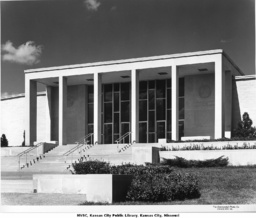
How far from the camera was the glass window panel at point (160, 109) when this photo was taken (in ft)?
123

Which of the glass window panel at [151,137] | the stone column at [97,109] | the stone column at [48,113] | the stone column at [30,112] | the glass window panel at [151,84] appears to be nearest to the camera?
the stone column at [97,109]

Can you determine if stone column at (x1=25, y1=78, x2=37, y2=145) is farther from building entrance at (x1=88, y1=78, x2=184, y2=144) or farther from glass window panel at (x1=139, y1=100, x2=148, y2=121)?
glass window panel at (x1=139, y1=100, x2=148, y2=121)

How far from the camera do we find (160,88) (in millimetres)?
37719

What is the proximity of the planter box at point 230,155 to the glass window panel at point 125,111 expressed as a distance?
42.5 ft

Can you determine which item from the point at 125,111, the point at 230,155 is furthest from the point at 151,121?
the point at 230,155

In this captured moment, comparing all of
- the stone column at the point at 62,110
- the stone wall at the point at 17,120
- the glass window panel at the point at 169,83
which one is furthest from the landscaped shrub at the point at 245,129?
the stone wall at the point at 17,120

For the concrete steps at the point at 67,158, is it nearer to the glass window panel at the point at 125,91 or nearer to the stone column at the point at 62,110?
the stone column at the point at 62,110

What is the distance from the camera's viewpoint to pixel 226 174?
18891 mm

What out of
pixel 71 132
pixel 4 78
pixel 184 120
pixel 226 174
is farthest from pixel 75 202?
pixel 71 132

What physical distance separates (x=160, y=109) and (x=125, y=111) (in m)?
3.26

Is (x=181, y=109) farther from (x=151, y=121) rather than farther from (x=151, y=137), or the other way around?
(x=151, y=137)

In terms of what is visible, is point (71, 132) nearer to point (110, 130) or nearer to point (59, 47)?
point (110, 130)

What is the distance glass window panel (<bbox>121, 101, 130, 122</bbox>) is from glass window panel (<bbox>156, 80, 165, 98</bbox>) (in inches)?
113

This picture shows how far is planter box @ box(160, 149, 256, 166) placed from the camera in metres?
24.3
